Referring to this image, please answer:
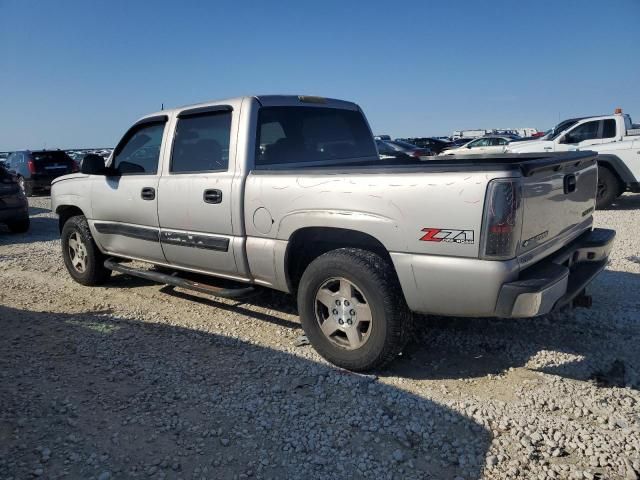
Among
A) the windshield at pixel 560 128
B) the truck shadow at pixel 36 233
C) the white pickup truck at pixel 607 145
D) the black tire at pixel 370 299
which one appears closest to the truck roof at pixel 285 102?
the black tire at pixel 370 299

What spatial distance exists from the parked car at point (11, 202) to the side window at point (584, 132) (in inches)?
475

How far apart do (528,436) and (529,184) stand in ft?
4.52

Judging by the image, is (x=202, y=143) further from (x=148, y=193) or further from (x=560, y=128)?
(x=560, y=128)

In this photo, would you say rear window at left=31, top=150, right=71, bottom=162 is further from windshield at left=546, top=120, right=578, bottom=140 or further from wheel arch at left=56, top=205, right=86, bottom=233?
windshield at left=546, top=120, right=578, bottom=140

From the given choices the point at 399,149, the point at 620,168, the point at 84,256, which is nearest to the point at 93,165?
the point at 84,256

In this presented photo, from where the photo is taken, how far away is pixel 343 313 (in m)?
3.37

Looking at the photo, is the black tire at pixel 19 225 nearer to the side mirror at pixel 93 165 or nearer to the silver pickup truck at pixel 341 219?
the silver pickup truck at pixel 341 219

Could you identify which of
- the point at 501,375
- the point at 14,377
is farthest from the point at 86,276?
the point at 501,375

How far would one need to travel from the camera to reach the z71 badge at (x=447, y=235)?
8.93 feet

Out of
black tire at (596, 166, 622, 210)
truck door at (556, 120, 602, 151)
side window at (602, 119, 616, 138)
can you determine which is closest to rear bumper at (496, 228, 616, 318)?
black tire at (596, 166, 622, 210)

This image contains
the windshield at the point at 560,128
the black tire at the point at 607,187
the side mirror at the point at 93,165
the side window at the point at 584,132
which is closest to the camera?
the side mirror at the point at 93,165

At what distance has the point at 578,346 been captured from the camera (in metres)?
3.63

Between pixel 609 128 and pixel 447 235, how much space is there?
10.2 m

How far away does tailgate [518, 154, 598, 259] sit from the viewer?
2.81 metres
